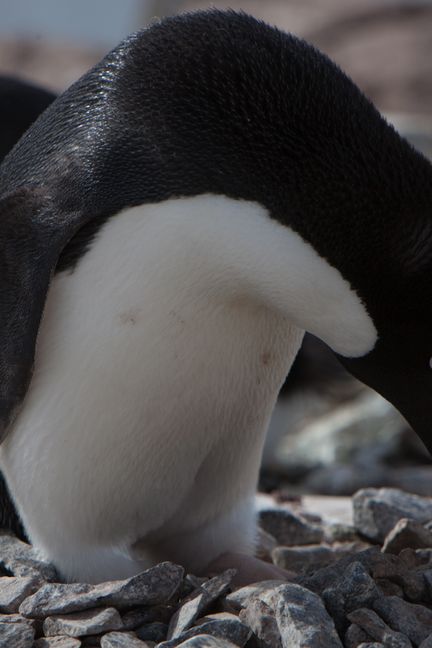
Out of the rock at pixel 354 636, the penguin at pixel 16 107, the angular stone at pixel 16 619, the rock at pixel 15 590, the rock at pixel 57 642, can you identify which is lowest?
the rock at pixel 57 642

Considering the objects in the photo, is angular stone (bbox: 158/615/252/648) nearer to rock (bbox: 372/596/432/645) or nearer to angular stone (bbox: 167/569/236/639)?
angular stone (bbox: 167/569/236/639)

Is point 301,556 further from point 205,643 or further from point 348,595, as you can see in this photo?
point 205,643

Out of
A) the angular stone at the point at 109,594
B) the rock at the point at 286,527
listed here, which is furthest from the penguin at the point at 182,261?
the rock at the point at 286,527

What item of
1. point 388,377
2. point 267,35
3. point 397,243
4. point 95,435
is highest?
point 267,35

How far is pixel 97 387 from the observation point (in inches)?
103

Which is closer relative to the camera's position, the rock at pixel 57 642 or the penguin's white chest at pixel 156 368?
the rock at pixel 57 642

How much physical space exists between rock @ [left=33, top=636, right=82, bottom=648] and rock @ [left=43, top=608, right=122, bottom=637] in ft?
0.04

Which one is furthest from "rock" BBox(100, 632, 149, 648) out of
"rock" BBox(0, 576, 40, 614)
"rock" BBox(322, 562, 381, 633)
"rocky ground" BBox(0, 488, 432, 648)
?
"rock" BBox(322, 562, 381, 633)

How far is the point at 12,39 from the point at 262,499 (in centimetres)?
987

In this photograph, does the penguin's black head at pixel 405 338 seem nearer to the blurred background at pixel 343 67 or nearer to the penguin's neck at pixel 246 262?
the penguin's neck at pixel 246 262

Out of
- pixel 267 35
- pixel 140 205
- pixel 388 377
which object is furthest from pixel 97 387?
pixel 267 35

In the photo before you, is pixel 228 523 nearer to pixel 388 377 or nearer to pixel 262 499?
pixel 388 377

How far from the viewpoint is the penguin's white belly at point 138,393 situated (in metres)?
2.54

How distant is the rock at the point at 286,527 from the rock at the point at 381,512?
0.18 meters
